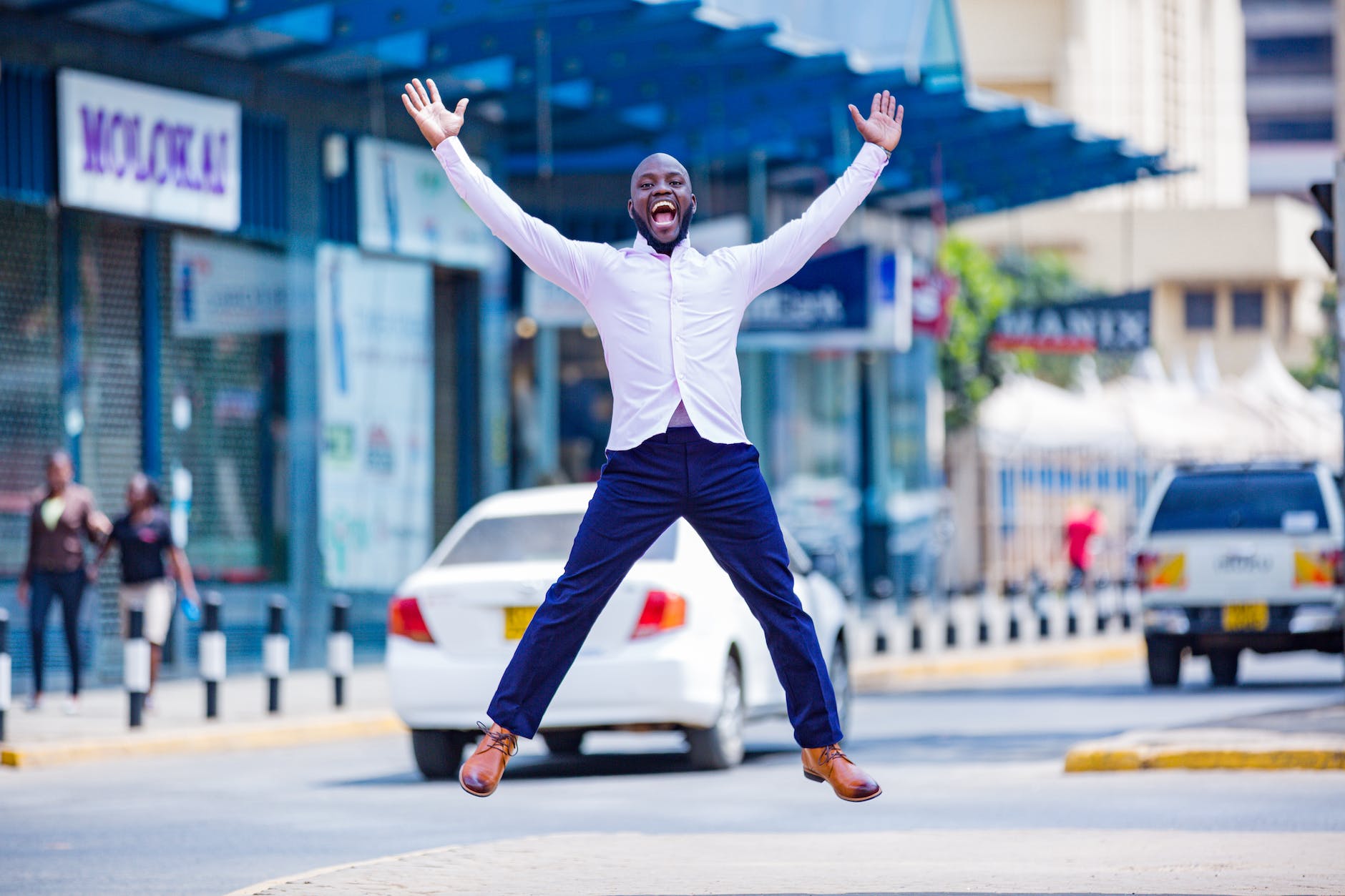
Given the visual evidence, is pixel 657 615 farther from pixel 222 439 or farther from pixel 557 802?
pixel 222 439

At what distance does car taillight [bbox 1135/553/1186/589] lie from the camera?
1844 cm

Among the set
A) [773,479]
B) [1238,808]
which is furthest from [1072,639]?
[1238,808]

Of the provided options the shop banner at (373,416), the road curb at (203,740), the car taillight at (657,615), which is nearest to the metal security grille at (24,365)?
the shop banner at (373,416)

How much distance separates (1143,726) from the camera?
573 inches

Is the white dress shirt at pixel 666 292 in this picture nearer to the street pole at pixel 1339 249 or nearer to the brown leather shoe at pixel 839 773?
the brown leather shoe at pixel 839 773

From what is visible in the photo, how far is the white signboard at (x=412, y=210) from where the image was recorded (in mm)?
21531

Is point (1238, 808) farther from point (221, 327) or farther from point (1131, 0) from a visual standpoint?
point (1131, 0)

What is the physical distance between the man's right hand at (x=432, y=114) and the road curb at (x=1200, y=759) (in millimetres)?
5673

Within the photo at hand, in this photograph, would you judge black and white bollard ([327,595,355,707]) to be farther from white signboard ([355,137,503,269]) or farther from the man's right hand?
the man's right hand

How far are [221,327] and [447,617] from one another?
8956mm

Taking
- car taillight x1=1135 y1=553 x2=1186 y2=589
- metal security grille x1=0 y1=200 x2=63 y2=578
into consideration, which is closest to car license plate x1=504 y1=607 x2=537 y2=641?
metal security grille x1=0 y1=200 x2=63 y2=578

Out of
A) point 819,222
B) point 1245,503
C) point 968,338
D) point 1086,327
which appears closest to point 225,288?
point 1245,503

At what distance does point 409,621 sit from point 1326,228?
16.9ft

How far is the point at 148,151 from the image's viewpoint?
1855cm
